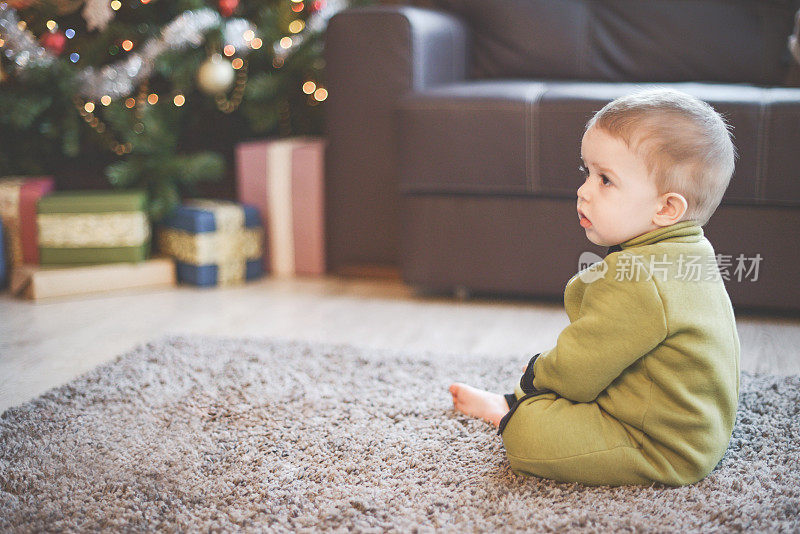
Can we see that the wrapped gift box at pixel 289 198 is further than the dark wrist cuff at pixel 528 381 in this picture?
Yes

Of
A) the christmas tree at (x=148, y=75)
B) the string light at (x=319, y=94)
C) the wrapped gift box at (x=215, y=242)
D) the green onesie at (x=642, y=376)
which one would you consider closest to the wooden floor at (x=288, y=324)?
the wrapped gift box at (x=215, y=242)

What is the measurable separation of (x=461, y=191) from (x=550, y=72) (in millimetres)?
628

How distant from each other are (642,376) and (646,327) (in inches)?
3.1

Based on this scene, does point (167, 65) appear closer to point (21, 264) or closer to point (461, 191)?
point (21, 264)

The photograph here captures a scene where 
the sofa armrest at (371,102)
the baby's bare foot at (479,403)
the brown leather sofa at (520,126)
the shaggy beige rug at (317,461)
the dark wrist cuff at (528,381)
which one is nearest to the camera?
the shaggy beige rug at (317,461)

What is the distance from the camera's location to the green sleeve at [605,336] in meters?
0.89

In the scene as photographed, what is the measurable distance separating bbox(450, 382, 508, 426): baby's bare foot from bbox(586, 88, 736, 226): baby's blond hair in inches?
15.7

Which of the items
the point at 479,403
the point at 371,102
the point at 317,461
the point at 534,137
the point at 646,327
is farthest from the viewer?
the point at 371,102

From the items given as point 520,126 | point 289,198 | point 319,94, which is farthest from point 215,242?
point 520,126

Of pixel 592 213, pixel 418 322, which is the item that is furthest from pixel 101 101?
pixel 592 213

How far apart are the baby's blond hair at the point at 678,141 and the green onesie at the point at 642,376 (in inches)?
2.1

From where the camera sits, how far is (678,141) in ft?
2.97

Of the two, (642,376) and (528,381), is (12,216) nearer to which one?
(528,381)

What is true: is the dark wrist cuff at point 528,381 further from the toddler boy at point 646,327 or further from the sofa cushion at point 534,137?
the sofa cushion at point 534,137
